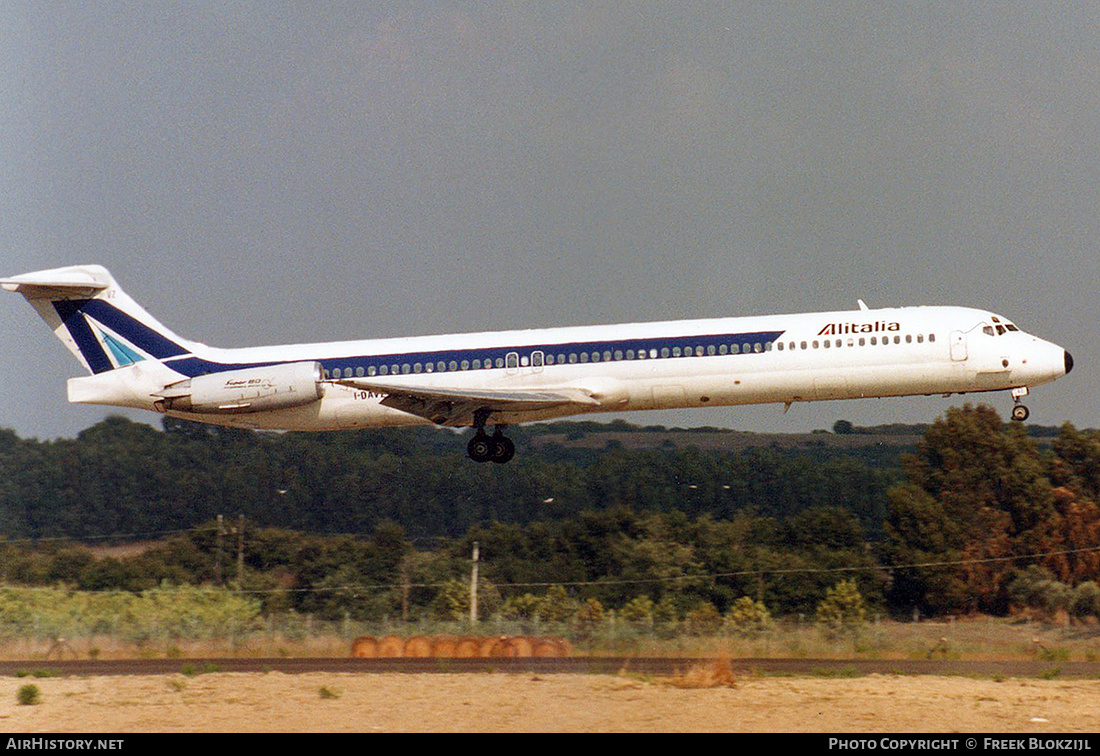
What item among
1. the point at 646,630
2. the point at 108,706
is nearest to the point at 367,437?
the point at 646,630

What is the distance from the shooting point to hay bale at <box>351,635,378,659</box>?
1280 inches

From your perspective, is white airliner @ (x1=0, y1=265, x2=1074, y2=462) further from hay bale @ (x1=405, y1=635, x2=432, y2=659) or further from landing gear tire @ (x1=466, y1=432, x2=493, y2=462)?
hay bale @ (x1=405, y1=635, x2=432, y2=659)

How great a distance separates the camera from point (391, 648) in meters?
32.8

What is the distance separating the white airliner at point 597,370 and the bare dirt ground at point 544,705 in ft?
21.1

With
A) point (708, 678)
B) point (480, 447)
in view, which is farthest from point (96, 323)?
point (708, 678)

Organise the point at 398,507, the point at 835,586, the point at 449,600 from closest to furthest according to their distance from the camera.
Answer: the point at 449,600 < the point at 835,586 < the point at 398,507

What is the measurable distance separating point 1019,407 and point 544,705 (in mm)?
13468

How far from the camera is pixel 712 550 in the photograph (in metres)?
49.3

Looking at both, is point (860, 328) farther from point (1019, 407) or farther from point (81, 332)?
point (81, 332)

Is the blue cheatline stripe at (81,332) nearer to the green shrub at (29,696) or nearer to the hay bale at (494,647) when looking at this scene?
the green shrub at (29,696)

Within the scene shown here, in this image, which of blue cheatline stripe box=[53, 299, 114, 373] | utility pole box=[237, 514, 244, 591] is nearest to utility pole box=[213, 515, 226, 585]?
utility pole box=[237, 514, 244, 591]

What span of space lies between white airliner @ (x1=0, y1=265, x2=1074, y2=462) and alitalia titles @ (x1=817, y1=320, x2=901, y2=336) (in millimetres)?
27

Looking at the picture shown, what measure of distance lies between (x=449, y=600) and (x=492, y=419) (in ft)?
45.3
